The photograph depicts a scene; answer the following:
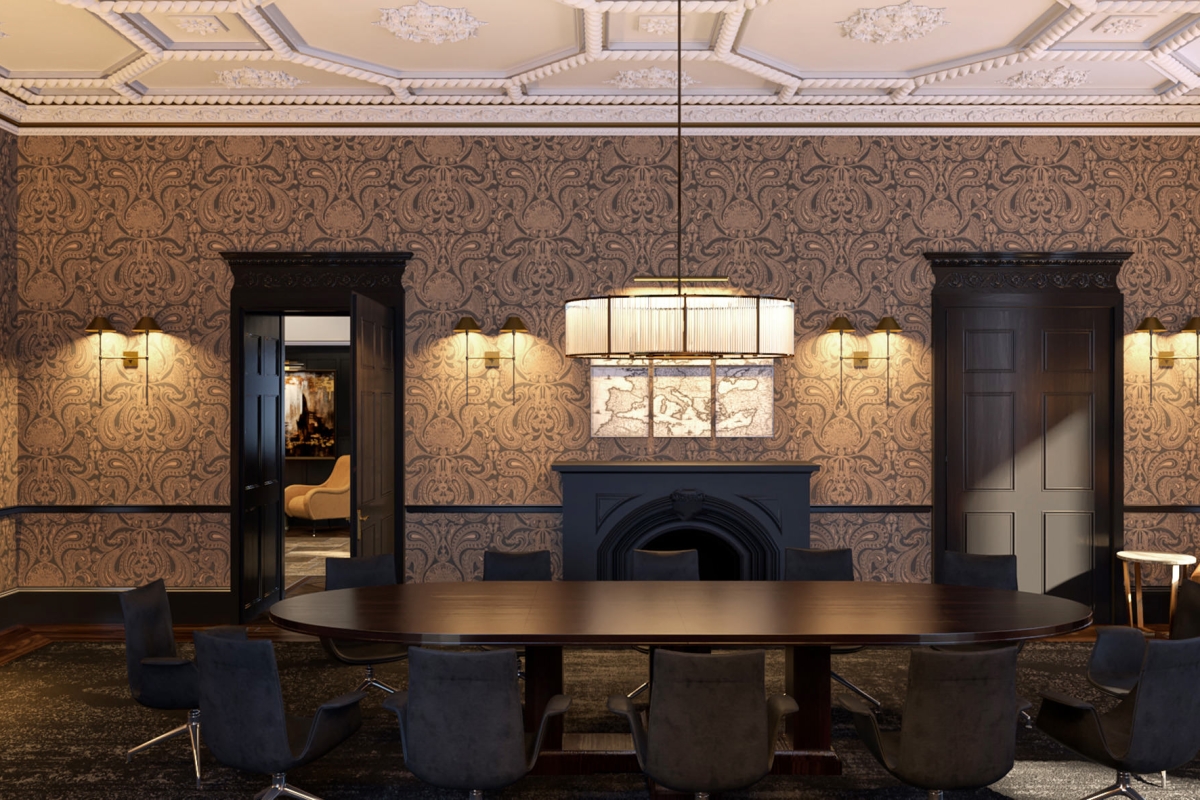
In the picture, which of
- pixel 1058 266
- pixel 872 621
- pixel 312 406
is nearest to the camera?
pixel 872 621

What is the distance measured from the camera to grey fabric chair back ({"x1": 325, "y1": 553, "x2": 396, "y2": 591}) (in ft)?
15.3

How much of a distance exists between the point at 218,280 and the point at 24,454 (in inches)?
73.5

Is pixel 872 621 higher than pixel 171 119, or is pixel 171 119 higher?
pixel 171 119

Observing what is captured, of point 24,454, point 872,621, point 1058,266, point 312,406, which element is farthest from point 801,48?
point 312,406

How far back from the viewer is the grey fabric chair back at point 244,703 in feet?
10.0

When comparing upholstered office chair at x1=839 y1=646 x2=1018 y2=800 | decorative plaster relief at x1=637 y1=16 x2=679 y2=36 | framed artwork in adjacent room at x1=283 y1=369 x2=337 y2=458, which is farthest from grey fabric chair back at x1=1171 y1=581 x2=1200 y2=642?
framed artwork in adjacent room at x1=283 y1=369 x2=337 y2=458

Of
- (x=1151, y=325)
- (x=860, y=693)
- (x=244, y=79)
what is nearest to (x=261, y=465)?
(x=244, y=79)

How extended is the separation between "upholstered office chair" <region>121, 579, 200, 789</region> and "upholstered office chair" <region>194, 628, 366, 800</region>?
526 mm

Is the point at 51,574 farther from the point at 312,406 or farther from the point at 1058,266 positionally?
the point at 1058,266

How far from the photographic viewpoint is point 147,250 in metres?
6.44

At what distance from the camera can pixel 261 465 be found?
6.85 metres

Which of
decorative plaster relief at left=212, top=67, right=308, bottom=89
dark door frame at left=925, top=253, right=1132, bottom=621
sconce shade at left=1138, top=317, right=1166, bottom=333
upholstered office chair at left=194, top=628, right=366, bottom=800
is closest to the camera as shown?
upholstered office chair at left=194, top=628, right=366, bottom=800

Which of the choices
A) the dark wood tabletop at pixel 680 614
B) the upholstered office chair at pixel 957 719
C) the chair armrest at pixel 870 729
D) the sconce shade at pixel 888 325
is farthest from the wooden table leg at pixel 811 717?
the sconce shade at pixel 888 325

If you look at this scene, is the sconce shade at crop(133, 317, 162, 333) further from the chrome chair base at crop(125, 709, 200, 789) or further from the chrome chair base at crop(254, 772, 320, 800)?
the chrome chair base at crop(254, 772, 320, 800)
